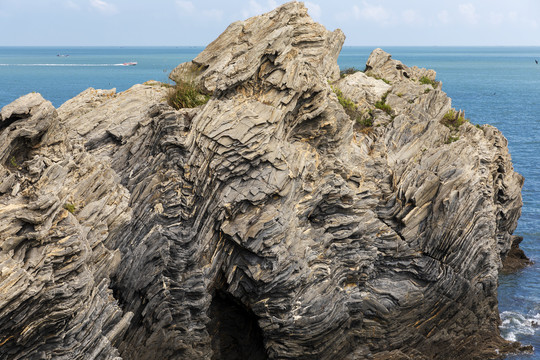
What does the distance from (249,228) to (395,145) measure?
12.6 meters

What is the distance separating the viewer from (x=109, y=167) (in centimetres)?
2325

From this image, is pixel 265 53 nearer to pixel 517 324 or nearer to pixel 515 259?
pixel 517 324

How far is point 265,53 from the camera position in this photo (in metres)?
26.2

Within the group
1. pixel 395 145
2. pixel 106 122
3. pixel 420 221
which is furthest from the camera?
pixel 395 145

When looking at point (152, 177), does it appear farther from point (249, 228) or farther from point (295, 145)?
point (295, 145)

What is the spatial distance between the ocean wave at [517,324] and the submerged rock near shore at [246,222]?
2.11 metres

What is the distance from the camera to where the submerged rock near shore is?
64.6 feet

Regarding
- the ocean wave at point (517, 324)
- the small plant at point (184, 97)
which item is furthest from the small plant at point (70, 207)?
the ocean wave at point (517, 324)

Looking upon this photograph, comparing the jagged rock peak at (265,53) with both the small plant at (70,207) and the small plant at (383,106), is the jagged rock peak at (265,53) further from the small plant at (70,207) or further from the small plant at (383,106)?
the small plant at (70,207)

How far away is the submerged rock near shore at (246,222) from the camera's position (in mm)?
19688

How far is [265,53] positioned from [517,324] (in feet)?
74.6

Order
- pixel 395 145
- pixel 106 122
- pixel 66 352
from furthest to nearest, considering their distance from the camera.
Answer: pixel 395 145
pixel 106 122
pixel 66 352

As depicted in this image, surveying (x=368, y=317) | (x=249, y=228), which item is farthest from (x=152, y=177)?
(x=368, y=317)

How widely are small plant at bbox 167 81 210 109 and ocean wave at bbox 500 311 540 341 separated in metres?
22.1
